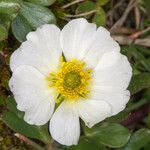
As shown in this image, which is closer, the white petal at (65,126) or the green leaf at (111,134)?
the white petal at (65,126)

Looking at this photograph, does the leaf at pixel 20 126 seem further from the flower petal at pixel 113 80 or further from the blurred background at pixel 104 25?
the flower petal at pixel 113 80

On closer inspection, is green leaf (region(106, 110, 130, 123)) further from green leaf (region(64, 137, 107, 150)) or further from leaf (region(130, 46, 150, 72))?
leaf (region(130, 46, 150, 72))

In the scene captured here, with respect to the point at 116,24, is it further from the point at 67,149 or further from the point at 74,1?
the point at 67,149

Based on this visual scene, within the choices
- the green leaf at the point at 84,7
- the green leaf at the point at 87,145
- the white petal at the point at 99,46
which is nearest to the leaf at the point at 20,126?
the green leaf at the point at 87,145

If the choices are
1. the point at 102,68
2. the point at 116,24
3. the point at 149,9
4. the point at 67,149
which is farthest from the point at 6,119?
the point at 149,9

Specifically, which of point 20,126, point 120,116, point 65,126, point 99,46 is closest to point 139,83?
point 120,116

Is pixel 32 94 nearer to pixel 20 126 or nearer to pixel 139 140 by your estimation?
pixel 20 126
